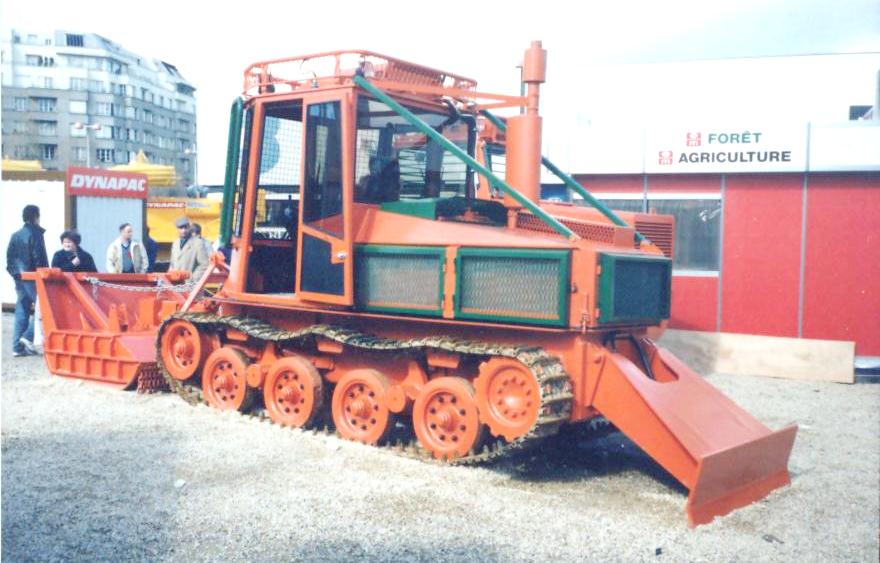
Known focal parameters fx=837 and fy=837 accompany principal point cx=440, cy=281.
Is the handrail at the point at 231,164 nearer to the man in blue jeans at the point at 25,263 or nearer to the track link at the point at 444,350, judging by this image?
the track link at the point at 444,350

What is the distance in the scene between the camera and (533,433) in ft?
19.0

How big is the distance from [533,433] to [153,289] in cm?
623

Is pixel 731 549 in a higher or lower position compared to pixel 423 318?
lower

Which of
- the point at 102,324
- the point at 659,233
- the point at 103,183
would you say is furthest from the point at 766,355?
the point at 103,183

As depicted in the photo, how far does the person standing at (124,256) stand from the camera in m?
12.5

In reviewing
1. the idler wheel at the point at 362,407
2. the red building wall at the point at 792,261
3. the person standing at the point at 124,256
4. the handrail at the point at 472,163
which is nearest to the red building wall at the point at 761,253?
the red building wall at the point at 792,261

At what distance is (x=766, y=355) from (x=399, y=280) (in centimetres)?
651

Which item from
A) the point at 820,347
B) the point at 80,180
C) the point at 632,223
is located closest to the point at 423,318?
the point at 632,223

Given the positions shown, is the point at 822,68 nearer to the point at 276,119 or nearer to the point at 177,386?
the point at 276,119

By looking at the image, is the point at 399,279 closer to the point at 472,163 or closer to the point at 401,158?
the point at 472,163

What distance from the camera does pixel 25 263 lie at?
36.9ft

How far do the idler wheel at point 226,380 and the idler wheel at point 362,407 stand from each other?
1.07m

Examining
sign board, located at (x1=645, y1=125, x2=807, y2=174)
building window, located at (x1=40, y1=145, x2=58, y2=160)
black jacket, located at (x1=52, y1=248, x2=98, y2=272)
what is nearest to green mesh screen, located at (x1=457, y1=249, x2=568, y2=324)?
black jacket, located at (x1=52, y1=248, x2=98, y2=272)

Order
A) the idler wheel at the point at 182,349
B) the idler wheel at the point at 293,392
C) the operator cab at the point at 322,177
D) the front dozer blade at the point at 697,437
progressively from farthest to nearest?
the idler wheel at the point at 182,349
the idler wheel at the point at 293,392
the operator cab at the point at 322,177
the front dozer blade at the point at 697,437
